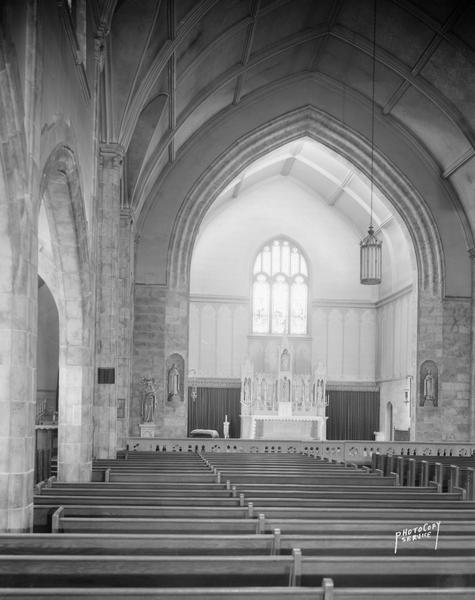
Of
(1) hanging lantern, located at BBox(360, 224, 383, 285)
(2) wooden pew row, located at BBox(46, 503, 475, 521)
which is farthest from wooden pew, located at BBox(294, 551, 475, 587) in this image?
(1) hanging lantern, located at BBox(360, 224, 383, 285)

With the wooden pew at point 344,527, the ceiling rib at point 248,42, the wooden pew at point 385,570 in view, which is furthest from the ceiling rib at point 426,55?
the wooden pew at point 385,570

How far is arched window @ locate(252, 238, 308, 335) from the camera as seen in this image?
35.0 meters

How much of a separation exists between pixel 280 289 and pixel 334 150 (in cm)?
893

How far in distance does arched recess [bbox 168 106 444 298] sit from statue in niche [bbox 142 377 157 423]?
326 cm

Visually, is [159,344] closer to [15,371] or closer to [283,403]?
[283,403]

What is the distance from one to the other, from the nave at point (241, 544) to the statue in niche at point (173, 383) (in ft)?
51.9

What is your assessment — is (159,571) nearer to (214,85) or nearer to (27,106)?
(27,106)

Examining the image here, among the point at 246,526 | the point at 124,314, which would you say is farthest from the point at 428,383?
the point at 246,526

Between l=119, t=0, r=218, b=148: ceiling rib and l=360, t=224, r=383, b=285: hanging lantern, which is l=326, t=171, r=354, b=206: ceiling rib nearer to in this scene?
l=360, t=224, r=383, b=285: hanging lantern

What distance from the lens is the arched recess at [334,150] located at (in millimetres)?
26688

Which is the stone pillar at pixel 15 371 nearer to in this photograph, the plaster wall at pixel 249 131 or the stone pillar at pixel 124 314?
the stone pillar at pixel 124 314

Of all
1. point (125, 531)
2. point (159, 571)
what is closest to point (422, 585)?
point (159, 571)

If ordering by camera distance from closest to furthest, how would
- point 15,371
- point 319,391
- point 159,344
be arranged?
point 15,371, point 159,344, point 319,391

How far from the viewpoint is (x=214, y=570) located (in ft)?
15.7
